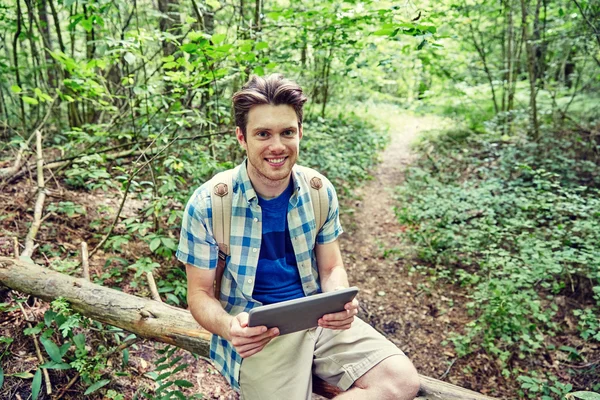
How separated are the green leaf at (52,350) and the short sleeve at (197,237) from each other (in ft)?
4.22

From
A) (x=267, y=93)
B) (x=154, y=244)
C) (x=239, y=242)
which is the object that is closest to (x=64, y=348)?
(x=154, y=244)

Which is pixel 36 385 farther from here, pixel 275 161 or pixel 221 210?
pixel 275 161

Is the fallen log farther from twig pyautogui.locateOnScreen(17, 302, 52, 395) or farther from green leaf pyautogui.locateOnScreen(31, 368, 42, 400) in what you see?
green leaf pyautogui.locateOnScreen(31, 368, 42, 400)

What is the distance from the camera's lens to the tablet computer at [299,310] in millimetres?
1683

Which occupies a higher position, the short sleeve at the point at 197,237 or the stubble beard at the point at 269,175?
the stubble beard at the point at 269,175

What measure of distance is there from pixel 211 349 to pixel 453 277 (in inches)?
157

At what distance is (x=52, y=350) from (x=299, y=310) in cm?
197

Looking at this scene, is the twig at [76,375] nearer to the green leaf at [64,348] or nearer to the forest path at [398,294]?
the green leaf at [64,348]

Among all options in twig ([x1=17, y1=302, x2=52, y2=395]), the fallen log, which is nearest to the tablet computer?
the fallen log

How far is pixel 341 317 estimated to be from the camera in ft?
6.49

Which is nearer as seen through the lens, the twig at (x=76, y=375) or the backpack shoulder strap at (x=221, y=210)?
the backpack shoulder strap at (x=221, y=210)

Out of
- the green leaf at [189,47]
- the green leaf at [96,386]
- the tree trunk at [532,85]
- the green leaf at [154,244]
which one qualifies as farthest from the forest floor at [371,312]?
the tree trunk at [532,85]

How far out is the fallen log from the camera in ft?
8.88

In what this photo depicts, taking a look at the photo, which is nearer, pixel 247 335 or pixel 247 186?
pixel 247 335
